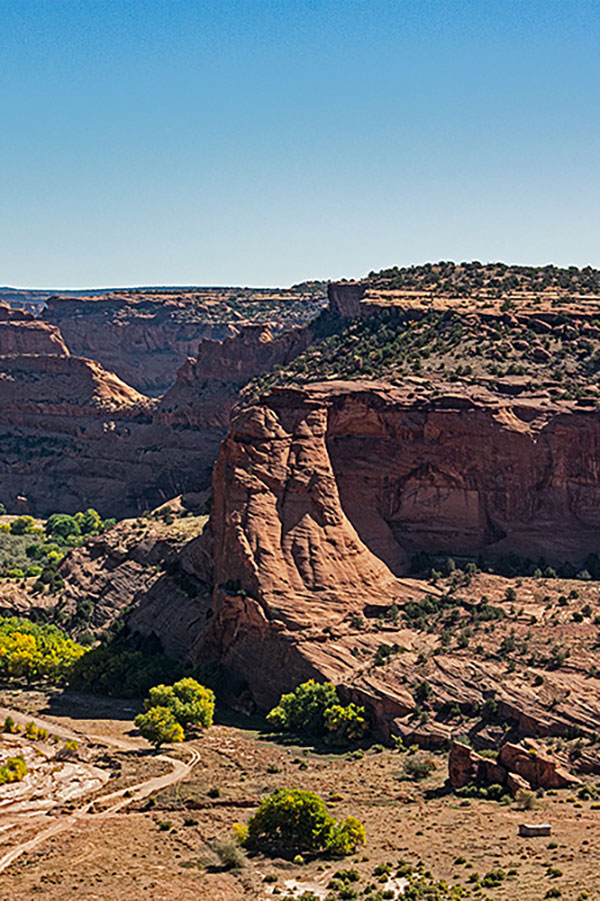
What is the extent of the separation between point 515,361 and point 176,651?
29.5 metres

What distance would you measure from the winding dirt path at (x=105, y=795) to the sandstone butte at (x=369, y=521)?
27.1 feet

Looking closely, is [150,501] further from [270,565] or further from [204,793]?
[204,793]

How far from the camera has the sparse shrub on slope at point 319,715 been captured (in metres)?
68.2

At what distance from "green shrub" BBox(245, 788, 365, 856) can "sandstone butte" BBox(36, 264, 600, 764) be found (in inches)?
669

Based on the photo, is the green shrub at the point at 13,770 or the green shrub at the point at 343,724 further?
the green shrub at the point at 343,724

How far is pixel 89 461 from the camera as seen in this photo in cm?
14712

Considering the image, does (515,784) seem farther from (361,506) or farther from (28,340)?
(28,340)

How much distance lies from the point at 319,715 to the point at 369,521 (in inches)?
629

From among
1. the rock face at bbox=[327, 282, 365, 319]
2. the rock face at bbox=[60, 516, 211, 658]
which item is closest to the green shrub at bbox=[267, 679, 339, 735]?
the rock face at bbox=[60, 516, 211, 658]

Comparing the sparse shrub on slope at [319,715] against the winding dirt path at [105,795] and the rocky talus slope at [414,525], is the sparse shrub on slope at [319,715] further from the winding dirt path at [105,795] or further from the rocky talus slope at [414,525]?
the winding dirt path at [105,795]

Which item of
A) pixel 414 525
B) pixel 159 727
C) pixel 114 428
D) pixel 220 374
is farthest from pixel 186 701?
pixel 220 374

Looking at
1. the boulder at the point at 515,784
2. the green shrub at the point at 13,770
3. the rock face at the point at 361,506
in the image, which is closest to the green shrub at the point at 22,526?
the rock face at the point at 361,506

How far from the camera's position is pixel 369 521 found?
81500mm

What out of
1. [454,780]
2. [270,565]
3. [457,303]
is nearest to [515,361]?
[457,303]
